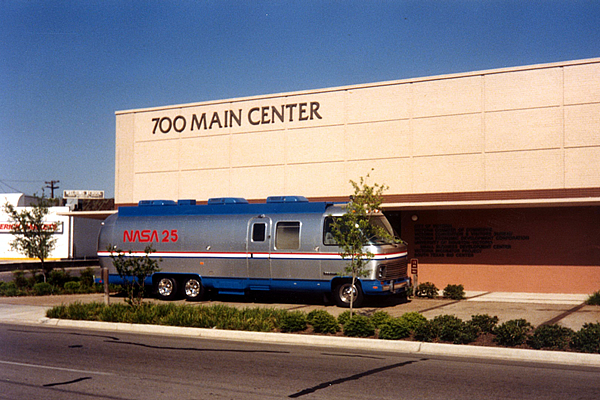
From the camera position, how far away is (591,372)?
985 cm

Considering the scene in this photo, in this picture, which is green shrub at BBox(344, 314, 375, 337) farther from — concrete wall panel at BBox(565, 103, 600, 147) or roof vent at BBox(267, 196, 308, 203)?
concrete wall panel at BBox(565, 103, 600, 147)

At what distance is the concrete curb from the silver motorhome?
319cm

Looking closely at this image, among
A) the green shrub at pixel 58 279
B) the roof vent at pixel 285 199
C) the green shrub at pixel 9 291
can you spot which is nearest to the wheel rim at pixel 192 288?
the roof vent at pixel 285 199

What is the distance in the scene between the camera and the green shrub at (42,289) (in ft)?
79.2

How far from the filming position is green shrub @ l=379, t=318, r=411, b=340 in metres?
12.9

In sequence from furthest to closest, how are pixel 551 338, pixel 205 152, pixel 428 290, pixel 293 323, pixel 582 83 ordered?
pixel 205 152, pixel 428 290, pixel 582 83, pixel 293 323, pixel 551 338

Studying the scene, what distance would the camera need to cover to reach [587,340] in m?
11.2

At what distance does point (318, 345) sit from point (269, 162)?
13.7 meters

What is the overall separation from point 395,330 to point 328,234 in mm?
6257

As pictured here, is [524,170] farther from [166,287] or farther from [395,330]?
[166,287]

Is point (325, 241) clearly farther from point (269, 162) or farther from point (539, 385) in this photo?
point (539, 385)

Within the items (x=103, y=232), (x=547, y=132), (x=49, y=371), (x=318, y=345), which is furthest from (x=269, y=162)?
(x=49, y=371)

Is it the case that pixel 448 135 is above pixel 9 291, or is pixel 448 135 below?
above

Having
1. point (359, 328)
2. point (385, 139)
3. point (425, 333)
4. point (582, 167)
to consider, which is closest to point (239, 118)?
point (385, 139)
